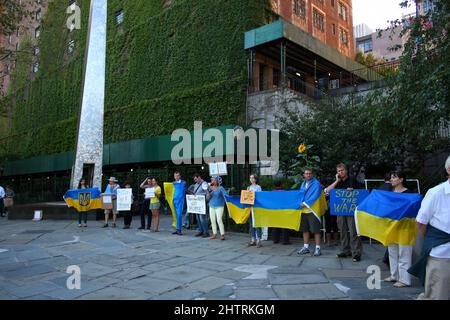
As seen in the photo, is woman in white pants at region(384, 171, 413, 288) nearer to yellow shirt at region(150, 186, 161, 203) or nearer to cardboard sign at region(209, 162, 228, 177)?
cardboard sign at region(209, 162, 228, 177)

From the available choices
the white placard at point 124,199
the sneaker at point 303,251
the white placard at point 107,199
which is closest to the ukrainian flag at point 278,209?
the sneaker at point 303,251

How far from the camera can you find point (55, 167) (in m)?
33.4

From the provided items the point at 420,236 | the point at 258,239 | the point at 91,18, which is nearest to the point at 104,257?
the point at 258,239

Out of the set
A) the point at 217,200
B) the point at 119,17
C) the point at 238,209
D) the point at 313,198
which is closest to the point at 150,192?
the point at 217,200

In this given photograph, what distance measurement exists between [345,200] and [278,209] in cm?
179

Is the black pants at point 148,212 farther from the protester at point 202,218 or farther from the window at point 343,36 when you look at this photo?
the window at point 343,36

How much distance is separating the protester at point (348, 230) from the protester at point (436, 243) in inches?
143

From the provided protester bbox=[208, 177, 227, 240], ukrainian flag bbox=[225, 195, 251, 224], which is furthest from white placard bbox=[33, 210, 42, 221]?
ukrainian flag bbox=[225, 195, 251, 224]

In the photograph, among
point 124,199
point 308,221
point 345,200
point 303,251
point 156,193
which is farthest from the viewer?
point 124,199

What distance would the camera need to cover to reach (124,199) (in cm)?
1352

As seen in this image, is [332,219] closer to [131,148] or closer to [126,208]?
[126,208]

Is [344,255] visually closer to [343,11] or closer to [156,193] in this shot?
[156,193]

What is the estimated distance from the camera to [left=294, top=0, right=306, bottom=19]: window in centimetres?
2995

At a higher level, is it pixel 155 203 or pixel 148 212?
pixel 155 203
